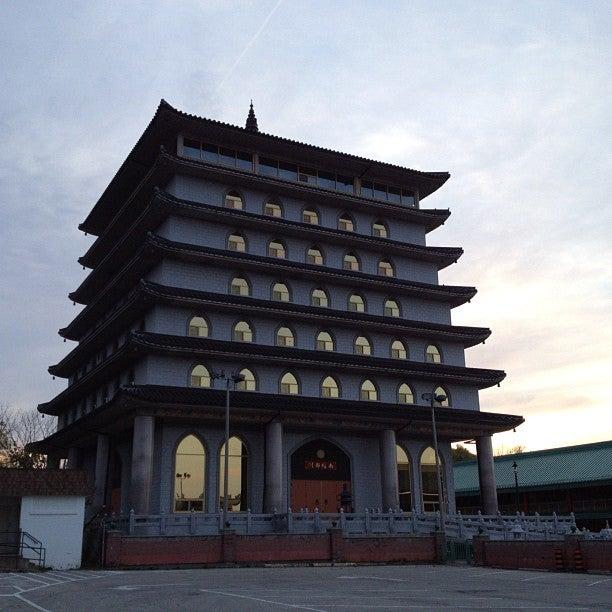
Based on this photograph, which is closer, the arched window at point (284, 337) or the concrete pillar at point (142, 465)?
the concrete pillar at point (142, 465)

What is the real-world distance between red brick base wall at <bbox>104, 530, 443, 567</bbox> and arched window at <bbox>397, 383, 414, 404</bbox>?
1163 cm

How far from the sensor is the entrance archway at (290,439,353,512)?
1628 inches

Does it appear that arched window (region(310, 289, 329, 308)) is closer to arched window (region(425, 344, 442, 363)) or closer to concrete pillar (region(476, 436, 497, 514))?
arched window (region(425, 344, 442, 363))

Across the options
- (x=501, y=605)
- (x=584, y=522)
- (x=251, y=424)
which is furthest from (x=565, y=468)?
(x=501, y=605)

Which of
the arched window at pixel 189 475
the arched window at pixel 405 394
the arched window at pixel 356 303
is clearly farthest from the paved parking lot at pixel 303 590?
the arched window at pixel 356 303

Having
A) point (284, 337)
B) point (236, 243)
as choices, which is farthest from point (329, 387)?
point (236, 243)

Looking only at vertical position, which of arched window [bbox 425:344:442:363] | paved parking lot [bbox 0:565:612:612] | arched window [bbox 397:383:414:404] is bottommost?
paved parking lot [bbox 0:565:612:612]

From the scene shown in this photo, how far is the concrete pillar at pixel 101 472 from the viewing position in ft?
139

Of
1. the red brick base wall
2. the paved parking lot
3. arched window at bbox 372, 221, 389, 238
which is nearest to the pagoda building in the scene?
arched window at bbox 372, 221, 389, 238

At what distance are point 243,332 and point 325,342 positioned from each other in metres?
5.27

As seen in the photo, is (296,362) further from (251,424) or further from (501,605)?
(501,605)

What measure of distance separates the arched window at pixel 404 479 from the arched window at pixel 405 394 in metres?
2.71

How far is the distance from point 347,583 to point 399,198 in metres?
33.6

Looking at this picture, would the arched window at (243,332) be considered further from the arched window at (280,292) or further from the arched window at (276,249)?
the arched window at (276,249)
